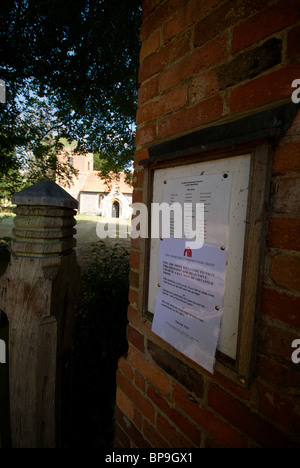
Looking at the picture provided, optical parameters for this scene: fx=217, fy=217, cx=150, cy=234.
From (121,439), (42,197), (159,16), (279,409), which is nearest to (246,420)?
(279,409)

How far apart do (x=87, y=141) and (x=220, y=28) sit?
6.42 metres

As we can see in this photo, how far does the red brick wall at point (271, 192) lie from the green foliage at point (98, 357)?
1.01m

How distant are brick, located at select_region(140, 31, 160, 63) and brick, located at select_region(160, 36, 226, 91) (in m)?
0.16

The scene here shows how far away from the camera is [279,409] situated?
0.63 meters

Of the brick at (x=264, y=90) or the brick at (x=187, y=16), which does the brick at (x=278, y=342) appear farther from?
the brick at (x=187, y=16)

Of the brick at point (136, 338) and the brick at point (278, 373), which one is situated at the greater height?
the brick at point (278, 373)

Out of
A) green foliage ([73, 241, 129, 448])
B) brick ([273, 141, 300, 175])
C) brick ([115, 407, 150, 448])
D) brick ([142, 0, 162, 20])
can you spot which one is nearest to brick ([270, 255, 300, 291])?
brick ([273, 141, 300, 175])

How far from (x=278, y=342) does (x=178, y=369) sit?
49cm

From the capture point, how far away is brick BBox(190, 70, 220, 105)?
0.78m

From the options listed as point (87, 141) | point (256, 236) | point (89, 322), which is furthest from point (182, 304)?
point (87, 141)

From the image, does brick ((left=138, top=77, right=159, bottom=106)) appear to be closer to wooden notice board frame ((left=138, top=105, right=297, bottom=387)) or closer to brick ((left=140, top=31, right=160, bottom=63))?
brick ((left=140, top=31, right=160, bottom=63))

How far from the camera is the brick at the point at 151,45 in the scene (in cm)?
100

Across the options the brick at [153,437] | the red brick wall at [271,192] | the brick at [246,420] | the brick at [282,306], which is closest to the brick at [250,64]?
the red brick wall at [271,192]

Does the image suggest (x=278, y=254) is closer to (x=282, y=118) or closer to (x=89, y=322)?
(x=282, y=118)
